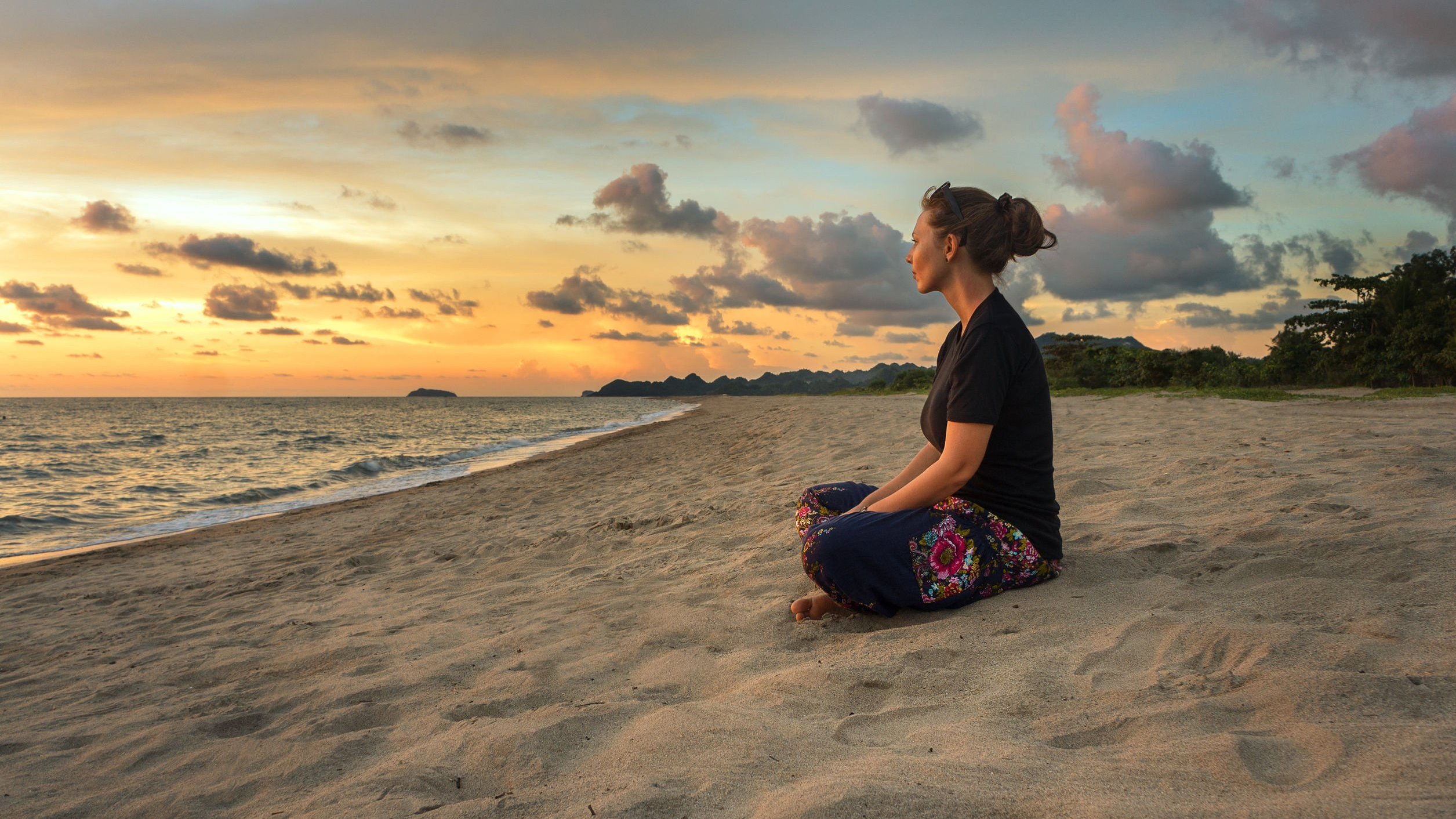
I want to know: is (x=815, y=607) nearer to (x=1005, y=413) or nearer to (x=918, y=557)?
(x=918, y=557)

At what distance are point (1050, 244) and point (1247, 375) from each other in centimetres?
2792

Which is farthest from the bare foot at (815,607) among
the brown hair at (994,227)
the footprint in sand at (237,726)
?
the footprint in sand at (237,726)

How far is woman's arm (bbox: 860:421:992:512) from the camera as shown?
2.59 m

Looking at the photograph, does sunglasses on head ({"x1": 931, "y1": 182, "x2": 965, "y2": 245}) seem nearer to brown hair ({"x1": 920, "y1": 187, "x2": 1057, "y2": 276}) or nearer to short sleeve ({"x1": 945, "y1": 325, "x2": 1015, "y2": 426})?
brown hair ({"x1": 920, "y1": 187, "x2": 1057, "y2": 276})

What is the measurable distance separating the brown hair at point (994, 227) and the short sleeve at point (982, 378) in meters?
0.30

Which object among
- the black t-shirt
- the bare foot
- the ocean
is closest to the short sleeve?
the black t-shirt

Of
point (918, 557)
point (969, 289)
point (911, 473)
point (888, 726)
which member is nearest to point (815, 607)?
point (918, 557)

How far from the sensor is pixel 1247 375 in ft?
83.3

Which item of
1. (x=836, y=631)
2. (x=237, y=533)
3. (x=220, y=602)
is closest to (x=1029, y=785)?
(x=836, y=631)

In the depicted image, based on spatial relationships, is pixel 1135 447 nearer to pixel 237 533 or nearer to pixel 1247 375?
pixel 237 533

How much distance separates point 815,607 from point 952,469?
0.78 metres

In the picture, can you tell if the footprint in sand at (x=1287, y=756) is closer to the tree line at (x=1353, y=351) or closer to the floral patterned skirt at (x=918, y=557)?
the floral patterned skirt at (x=918, y=557)

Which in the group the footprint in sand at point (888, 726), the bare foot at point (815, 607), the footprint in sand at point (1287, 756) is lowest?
the footprint in sand at point (888, 726)

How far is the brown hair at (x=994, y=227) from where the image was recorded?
2.74 m
